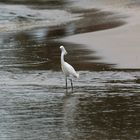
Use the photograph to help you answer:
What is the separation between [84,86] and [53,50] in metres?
6.62

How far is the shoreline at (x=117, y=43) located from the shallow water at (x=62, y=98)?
15.7 inches

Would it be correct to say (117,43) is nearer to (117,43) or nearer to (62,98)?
(117,43)

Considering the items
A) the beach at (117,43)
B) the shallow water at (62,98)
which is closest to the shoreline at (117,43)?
the beach at (117,43)

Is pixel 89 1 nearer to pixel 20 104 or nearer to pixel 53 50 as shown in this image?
pixel 53 50

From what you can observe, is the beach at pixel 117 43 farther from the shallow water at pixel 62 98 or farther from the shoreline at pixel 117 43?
the shallow water at pixel 62 98

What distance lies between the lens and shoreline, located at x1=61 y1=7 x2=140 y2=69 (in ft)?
56.2

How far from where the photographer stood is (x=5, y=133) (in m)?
9.32

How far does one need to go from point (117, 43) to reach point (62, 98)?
339 inches

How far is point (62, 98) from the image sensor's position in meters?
12.4

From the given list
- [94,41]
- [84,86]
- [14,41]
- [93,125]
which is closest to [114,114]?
[93,125]

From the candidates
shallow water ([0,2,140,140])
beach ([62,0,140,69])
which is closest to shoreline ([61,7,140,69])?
beach ([62,0,140,69])

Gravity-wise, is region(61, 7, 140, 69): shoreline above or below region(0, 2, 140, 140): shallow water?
above

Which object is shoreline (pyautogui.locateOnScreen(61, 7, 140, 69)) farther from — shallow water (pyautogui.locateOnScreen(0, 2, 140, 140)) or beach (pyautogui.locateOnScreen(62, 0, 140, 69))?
shallow water (pyautogui.locateOnScreen(0, 2, 140, 140))

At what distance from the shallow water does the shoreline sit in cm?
40
